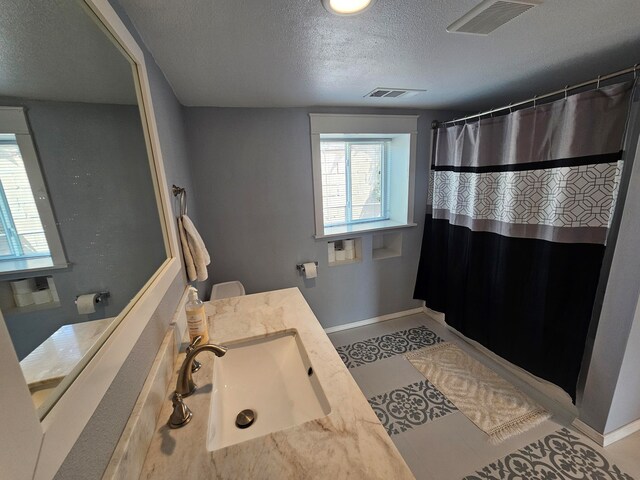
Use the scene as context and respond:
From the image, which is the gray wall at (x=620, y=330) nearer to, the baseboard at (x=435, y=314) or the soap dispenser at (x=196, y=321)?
the baseboard at (x=435, y=314)

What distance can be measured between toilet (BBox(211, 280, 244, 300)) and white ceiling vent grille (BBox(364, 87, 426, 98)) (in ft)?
5.99

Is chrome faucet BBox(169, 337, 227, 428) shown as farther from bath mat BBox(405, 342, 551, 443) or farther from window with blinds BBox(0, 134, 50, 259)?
bath mat BBox(405, 342, 551, 443)

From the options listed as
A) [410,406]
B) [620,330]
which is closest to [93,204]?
[410,406]

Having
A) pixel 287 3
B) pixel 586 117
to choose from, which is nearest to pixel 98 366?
pixel 287 3

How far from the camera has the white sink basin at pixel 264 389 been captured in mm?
873

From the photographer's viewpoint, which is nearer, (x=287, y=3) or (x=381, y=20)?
(x=287, y=3)

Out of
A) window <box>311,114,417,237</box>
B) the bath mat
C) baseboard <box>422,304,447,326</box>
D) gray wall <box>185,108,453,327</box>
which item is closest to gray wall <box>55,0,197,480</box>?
gray wall <box>185,108,453,327</box>

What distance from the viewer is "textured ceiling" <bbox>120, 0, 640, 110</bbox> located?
949mm

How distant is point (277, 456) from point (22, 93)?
38.1 inches

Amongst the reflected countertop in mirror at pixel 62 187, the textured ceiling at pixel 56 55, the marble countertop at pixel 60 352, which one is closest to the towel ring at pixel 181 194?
the reflected countertop in mirror at pixel 62 187

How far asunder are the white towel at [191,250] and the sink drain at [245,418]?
0.74m

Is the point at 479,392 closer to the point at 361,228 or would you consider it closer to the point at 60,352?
the point at 361,228

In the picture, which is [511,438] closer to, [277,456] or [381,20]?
[277,456]

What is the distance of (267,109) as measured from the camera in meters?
2.11
